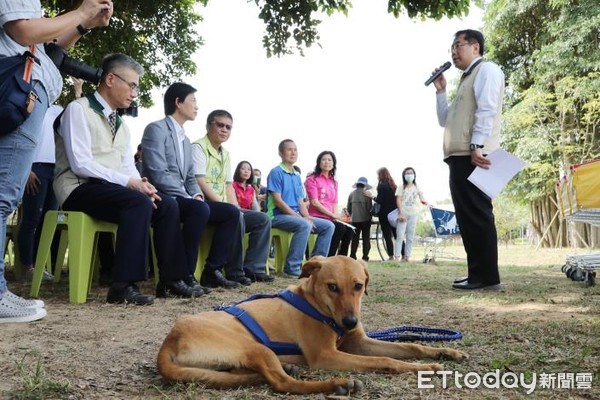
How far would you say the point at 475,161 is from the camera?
487 centimetres

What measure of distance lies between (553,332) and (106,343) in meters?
2.52

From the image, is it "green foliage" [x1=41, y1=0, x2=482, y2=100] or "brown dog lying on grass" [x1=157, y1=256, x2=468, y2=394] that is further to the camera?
"green foliage" [x1=41, y1=0, x2=482, y2=100]

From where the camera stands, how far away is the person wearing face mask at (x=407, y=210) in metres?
11.2

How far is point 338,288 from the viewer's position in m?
2.42

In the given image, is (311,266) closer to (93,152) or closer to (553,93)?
(93,152)

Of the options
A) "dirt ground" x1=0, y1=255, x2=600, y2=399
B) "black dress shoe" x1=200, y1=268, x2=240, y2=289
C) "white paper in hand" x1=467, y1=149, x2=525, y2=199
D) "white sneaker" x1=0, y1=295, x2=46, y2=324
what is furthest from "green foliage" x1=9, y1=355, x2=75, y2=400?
"white paper in hand" x1=467, y1=149, x2=525, y2=199

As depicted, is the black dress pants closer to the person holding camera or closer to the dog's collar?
the person holding camera

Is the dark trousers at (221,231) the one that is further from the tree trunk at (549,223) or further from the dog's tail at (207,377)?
the tree trunk at (549,223)

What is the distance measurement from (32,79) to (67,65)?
82 cm

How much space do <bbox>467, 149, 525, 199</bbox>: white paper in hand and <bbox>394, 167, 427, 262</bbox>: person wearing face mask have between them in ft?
20.7

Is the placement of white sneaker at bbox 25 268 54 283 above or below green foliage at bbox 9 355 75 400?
above

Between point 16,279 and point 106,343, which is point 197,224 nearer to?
point 106,343

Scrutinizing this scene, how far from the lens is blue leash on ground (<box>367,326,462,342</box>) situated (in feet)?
9.45

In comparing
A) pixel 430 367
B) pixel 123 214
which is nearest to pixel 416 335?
pixel 430 367
